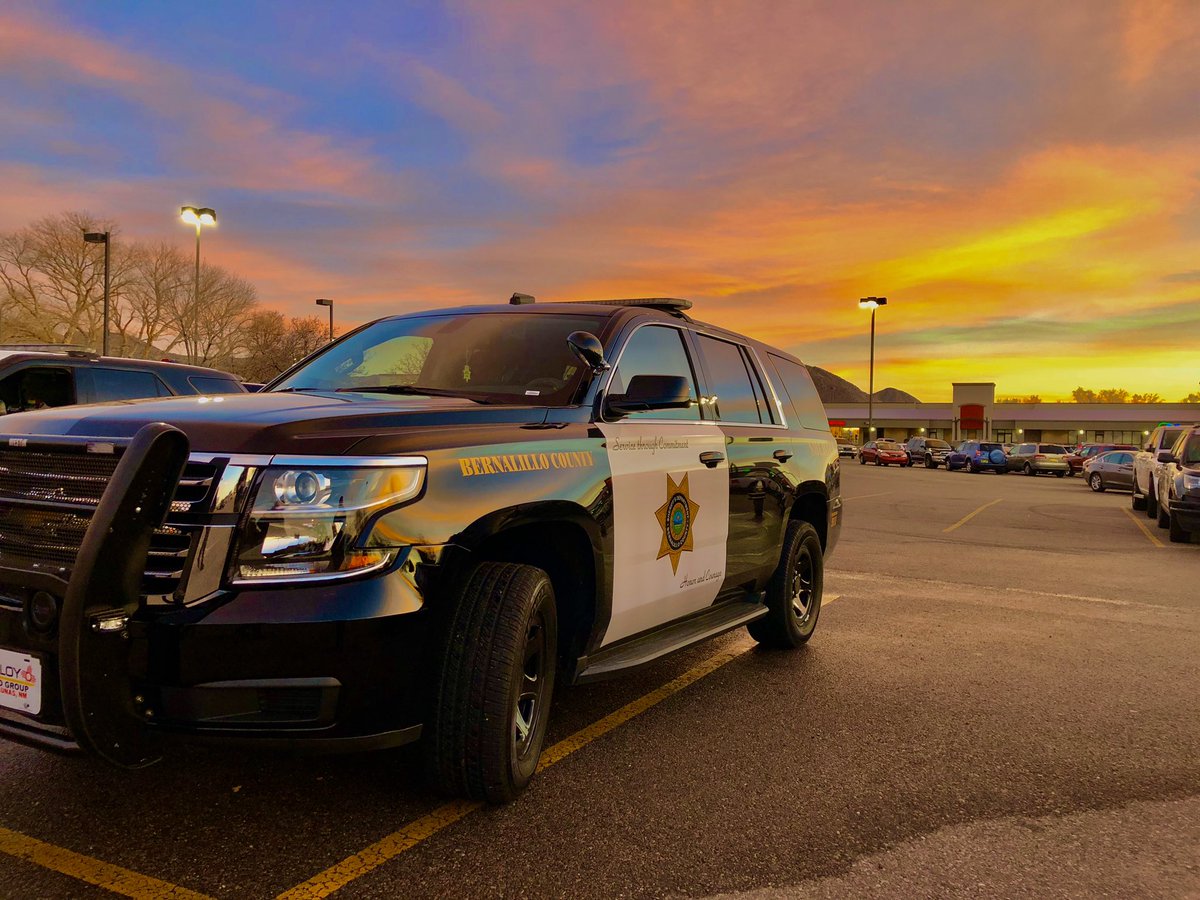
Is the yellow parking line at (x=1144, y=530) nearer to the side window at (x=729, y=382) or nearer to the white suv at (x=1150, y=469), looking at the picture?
the white suv at (x=1150, y=469)

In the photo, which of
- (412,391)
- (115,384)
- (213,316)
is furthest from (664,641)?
(213,316)

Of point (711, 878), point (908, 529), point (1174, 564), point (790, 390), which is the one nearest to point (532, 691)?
point (711, 878)

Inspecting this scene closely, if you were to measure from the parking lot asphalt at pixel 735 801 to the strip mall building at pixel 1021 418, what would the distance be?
279 feet

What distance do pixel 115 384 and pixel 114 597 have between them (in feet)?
24.1

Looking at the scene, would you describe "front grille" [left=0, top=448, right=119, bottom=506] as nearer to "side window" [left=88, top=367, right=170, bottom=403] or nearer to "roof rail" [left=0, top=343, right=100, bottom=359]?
"side window" [left=88, top=367, right=170, bottom=403]

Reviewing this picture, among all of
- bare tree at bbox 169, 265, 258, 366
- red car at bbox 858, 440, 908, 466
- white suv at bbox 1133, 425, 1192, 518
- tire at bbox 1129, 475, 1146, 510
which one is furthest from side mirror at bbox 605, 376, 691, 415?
bare tree at bbox 169, 265, 258, 366

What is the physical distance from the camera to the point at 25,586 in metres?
2.61

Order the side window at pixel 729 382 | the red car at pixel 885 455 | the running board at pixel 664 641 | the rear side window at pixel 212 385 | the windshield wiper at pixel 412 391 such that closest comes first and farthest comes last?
the running board at pixel 664 641
the windshield wiper at pixel 412 391
the side window at pixel 729 382
the rear side window at pixel 212 385
the red car at pixel 885 455

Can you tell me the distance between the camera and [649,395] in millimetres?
3834

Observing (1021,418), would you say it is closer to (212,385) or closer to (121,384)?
(212,385)

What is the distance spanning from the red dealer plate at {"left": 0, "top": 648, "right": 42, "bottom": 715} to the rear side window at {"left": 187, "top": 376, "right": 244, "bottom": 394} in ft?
22.9

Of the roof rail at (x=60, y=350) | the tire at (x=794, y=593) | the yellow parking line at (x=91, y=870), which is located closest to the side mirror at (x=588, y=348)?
the tire at (x=794, y=593)

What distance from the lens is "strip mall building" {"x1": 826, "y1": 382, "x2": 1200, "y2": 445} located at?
87312 mm

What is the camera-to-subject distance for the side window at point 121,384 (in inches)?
346
